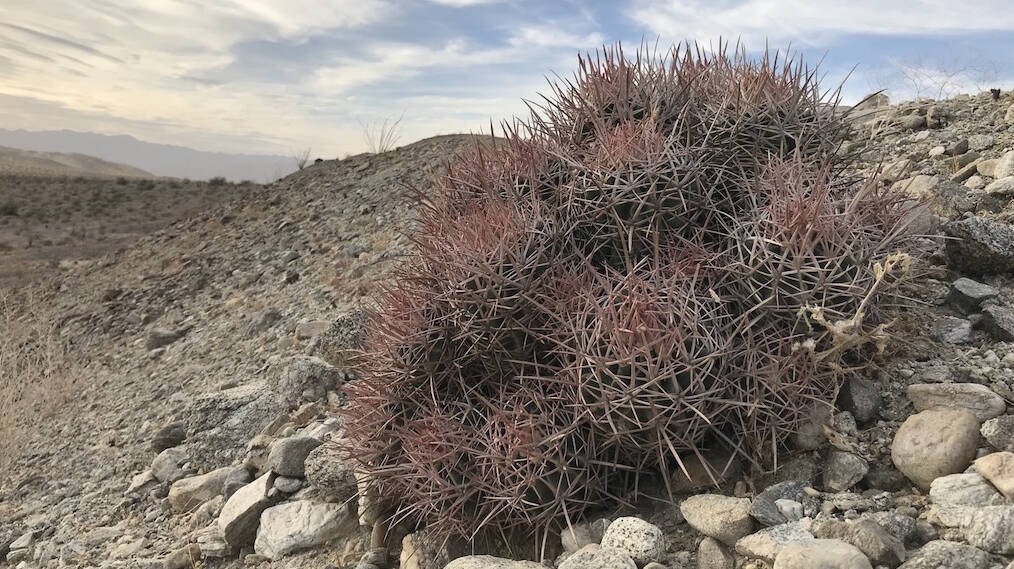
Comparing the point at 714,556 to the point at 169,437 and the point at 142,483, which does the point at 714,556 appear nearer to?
the point at 142,483

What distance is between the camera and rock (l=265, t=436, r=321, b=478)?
4.43m

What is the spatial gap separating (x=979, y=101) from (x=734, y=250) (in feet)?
19.1

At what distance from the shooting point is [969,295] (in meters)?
3.85

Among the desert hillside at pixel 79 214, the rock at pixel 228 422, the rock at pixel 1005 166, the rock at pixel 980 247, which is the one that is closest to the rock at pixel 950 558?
the rock at pixel 980 247

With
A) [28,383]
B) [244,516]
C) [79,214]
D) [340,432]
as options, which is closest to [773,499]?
[340,432]

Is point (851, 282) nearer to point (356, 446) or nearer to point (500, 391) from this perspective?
point (500, 391)

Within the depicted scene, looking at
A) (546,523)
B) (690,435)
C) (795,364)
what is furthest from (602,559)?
(795,364)

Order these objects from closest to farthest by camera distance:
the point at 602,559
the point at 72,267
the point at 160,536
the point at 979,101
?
1. the point at 602,559
2. the point at 160,536
3. the point at 979,101
4. the point at 72,267

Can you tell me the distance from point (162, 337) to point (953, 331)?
8.44 metres

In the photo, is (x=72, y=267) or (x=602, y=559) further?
(x=72, y=267)

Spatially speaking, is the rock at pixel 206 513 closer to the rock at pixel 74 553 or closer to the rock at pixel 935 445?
the rock at pixel 74 553

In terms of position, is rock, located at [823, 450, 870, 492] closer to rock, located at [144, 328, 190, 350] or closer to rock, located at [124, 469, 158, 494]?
rock, located at [124, 469, 158, 494]

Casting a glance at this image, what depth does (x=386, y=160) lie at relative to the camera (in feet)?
44.1

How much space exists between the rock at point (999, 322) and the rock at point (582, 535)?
2215 mm
